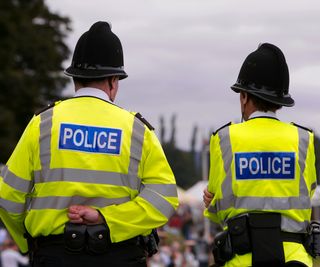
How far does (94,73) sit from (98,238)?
1025 millimetres

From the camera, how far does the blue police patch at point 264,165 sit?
6648 mm

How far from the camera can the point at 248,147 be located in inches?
264

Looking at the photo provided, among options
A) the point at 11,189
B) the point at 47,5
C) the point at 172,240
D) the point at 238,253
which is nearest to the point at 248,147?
the point at 238,253

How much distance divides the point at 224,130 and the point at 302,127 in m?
0.53

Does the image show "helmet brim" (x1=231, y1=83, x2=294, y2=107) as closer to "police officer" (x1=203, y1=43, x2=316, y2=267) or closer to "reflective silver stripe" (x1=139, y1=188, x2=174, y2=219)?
"police officer" (x1=203, y1=43, x2=316, y2=267)

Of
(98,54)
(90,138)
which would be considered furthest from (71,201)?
(98,54)

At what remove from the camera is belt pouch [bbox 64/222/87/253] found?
20.2 ft

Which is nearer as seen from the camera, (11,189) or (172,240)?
(11,189)

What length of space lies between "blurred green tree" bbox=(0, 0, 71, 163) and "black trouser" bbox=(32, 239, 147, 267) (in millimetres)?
36691

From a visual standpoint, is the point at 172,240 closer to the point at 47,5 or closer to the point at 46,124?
the point at 47,5

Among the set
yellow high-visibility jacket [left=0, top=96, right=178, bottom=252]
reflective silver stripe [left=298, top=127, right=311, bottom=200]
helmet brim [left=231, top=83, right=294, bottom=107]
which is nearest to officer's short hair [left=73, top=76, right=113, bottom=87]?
yellow high-visibility jacket [left=0, top=96, right=178, bottom=252]

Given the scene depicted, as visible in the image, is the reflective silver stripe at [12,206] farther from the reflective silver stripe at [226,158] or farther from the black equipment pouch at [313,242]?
the black equipment pouch at [313,242]

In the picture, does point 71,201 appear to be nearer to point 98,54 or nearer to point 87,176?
point 87,176

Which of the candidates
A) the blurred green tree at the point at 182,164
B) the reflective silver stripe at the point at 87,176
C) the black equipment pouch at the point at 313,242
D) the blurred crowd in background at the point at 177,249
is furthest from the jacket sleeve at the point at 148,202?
the blurred green tree at the point at 182,164
